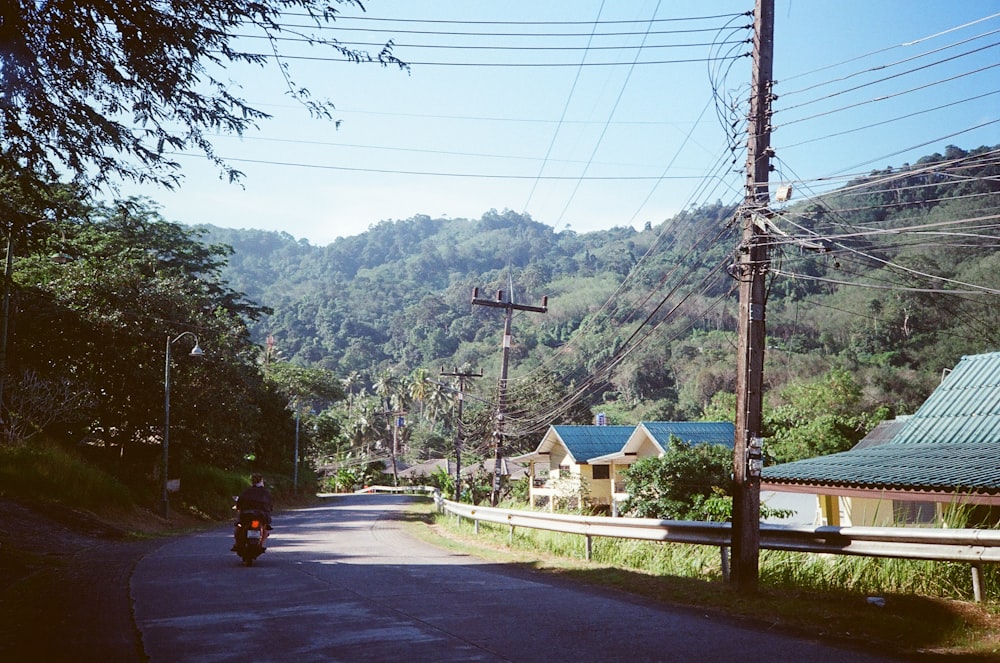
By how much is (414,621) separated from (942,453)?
1373 cm

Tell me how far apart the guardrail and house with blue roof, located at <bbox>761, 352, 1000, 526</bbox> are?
231 centimetres

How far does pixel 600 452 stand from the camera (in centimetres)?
5238

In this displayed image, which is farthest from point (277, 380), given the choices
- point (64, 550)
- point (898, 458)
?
point (898, 458)

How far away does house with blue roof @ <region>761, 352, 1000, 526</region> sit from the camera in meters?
14.8

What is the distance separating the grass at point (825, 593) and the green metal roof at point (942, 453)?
13.9 ft

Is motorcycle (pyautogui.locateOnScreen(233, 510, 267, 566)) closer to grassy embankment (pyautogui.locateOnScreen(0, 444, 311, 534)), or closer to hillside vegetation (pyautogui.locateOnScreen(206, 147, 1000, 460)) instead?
hillside vegetation (pyautogui.locateOnScreen(206, 147, 1000, 460))

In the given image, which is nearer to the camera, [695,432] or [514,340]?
[695,432]

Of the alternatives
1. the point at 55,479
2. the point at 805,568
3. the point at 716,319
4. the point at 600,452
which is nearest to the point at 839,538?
the point at 805,568

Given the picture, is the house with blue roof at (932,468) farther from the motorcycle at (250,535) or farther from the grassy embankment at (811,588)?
the motorcycle at (250,535)

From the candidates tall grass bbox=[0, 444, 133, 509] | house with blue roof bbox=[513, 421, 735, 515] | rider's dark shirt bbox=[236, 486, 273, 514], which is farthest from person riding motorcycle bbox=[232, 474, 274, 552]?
house with blue roof bbox=[513, 421, 735, 515]

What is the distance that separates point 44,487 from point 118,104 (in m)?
20.3

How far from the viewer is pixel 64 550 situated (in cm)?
1897

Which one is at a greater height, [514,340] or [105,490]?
[514,340]

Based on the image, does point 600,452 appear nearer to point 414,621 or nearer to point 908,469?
point 908,469
